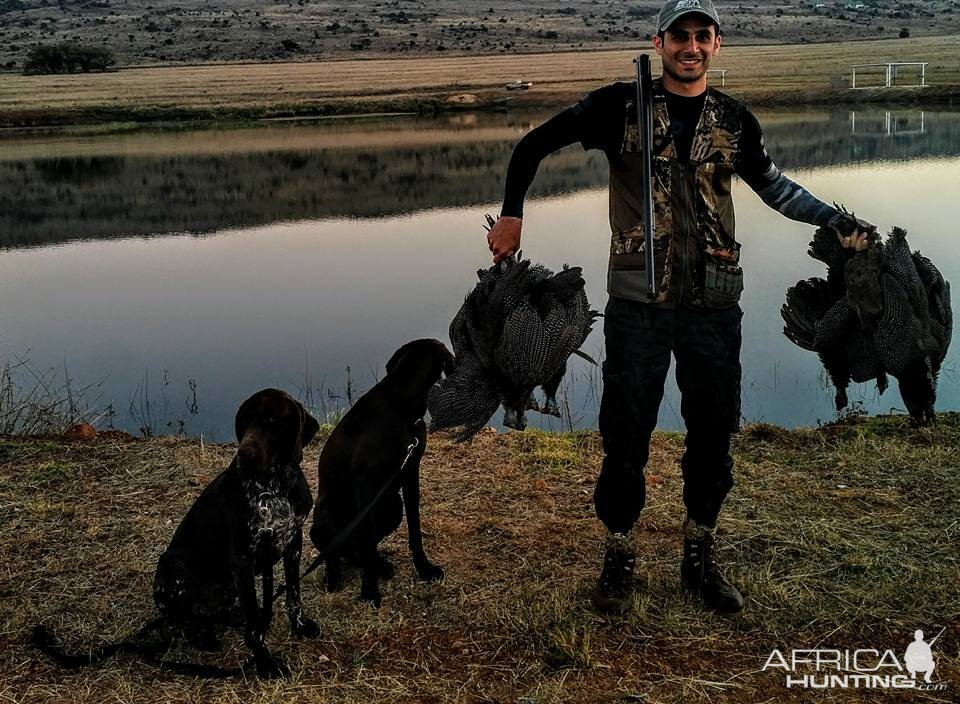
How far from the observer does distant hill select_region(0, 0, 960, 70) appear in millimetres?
69438

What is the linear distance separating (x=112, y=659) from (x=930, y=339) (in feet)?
16.1

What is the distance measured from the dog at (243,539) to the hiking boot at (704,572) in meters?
1.80

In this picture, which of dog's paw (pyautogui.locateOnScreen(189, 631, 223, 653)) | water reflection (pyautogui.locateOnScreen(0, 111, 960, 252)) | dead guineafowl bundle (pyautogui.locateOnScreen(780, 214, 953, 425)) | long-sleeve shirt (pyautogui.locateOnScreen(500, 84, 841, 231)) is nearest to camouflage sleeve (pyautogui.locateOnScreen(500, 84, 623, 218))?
long-sleeve shirt (pyautogui.locateOnScreen(500, 84, 841, 231))

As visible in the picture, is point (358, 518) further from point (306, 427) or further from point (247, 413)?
point (247, 413)

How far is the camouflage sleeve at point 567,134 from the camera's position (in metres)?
4.02

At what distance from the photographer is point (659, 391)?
4223 millimetres

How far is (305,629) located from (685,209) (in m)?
2.51

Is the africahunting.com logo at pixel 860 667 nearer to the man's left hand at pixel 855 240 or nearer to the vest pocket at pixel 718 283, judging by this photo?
the vest pocket at pixel 718 283

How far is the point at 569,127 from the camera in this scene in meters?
4.04

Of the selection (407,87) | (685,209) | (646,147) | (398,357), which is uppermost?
(407,87)

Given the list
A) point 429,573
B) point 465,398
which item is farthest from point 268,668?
point 465,398

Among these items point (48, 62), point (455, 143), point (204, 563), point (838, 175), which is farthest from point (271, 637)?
point (48, 62)

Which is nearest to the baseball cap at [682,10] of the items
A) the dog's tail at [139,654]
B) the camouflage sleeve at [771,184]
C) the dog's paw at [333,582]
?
the camouflage sleeve at [771,184]

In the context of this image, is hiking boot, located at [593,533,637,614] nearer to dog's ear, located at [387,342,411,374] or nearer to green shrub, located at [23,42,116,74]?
dog's ear, located at [387,342,411,374]
